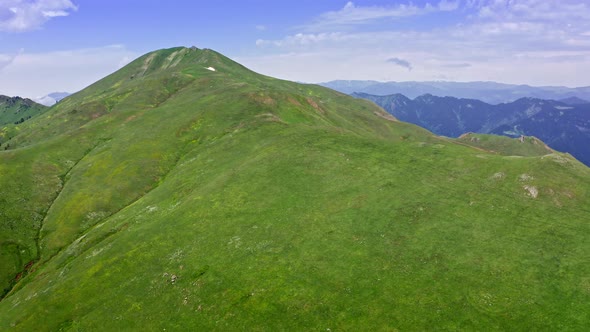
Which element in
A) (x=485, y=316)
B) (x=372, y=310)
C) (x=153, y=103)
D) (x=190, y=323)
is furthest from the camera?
(x=153, y=103)

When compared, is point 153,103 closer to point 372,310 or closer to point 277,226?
point 277,226

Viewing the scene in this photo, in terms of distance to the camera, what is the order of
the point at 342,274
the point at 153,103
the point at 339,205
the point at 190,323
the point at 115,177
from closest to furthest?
the point at 190,323, the point at 342,274, the point at 339,205, the point at 115,177, the point at 153,103

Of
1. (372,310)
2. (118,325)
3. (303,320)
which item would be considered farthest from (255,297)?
(118,325)

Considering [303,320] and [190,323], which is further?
[190,323]

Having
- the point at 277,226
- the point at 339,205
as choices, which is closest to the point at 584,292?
the point at 339,205

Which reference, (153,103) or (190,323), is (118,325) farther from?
(153,103)

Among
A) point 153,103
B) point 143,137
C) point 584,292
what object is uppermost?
point 153,103

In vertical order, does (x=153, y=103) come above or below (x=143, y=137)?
above
